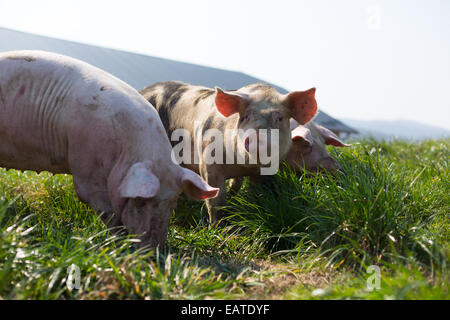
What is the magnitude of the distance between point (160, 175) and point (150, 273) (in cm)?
77

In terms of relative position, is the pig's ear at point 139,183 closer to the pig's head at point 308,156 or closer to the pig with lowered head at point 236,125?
the pig with lowered head at point 236,125

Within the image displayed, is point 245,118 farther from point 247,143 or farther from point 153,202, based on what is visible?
point 153,202

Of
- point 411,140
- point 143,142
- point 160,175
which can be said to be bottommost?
point 411,140

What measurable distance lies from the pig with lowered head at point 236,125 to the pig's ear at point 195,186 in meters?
0.66

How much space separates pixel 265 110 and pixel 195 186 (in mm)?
1117

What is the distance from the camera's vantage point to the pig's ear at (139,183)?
3.03 metres

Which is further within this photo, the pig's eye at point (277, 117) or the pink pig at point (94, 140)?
the pig's eye at point (277, 117)

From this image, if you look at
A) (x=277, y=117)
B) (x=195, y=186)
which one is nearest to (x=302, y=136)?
(x=277, y=117)

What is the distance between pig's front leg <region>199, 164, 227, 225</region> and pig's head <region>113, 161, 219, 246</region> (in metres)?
0.99

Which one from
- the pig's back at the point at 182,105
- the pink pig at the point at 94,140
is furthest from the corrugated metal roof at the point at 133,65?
the pink pig at the point at 94,140
